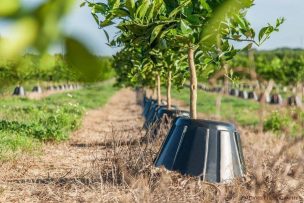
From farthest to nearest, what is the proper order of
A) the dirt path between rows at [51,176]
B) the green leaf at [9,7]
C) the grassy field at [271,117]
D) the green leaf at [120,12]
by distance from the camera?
the dirt path between rows at [51,176]
the green leaf at [120,12]
the grassy field at [271,117]
the green leaf at [9,7]

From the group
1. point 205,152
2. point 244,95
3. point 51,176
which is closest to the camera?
point 205,152

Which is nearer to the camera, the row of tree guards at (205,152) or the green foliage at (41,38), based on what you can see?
the green foliage at (41,38)

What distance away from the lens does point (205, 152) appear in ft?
13.6

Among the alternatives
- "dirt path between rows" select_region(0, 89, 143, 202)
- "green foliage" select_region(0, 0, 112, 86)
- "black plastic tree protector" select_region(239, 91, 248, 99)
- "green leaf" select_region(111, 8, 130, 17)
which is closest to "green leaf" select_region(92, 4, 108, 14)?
"green leaf" select_region(111, 8, 130, 17)

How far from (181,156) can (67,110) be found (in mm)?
9914

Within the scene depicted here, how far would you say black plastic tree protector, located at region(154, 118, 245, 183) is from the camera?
4109 millimetres

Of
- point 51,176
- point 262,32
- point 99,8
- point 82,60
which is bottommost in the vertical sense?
point 51,176

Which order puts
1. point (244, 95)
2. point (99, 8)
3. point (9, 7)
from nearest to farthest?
point (9, 7)
point (99, 8)
point (244, 95)

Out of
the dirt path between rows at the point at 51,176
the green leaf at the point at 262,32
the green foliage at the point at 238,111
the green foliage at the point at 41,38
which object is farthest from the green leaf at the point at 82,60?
the green leaf at the point at 262,32

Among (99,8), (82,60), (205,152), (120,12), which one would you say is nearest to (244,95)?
(205,152)

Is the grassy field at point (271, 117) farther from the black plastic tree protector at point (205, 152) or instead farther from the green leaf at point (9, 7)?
the green leaf at point (9, 7)

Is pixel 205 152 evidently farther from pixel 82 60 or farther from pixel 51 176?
pixel 82 60

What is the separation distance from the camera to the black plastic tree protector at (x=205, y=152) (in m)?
4.11

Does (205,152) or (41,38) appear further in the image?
(205,152)
